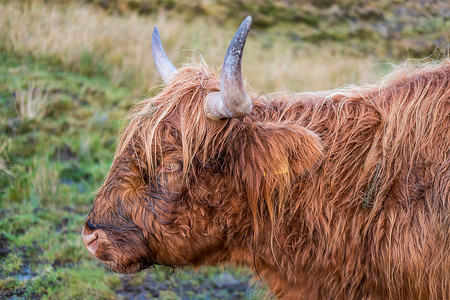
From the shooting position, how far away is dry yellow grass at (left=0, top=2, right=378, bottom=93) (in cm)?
722

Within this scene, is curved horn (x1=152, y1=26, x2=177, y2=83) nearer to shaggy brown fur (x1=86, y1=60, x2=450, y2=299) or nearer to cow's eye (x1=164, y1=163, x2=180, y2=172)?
shaggy brown fur (x1=86, y1=60, x2=450, y2=299)

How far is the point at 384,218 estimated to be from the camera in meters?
2.36

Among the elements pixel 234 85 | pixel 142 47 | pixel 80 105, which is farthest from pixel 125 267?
pixel 142 47

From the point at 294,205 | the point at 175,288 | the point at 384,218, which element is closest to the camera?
the point at 384,218

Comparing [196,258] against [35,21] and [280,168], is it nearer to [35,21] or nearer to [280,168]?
[280,168]

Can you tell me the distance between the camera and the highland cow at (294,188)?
2328 millimetres

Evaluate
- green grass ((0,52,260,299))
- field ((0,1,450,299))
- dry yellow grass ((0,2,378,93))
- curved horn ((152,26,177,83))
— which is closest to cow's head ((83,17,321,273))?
curved horn ((152,26,177,83))

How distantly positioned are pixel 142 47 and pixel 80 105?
2.55 metres

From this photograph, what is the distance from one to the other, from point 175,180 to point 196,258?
56 cm

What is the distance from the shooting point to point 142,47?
8.41 m

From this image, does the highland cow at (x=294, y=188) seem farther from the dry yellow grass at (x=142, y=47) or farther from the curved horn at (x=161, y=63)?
the dry yellow grass at (x=142, y=47)

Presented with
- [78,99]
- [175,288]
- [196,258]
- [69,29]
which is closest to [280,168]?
[196,258]

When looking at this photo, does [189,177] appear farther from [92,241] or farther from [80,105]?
[80,105]

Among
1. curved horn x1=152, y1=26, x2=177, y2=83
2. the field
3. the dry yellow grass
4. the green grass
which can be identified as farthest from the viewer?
the dry yellow grass
